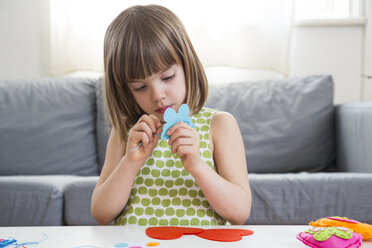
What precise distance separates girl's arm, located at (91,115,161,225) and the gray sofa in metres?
0.65

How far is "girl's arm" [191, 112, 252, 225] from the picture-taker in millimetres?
843

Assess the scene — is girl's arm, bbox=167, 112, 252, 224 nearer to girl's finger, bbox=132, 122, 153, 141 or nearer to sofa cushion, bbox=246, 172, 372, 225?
girl's finger, bbox=132, 122, 153, 141

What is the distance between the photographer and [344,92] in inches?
94.6

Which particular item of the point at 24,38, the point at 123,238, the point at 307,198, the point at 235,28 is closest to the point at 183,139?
the point at 123,238

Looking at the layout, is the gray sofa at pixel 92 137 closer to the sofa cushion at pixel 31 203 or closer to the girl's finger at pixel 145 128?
the sofa cushion at pixel 31 203

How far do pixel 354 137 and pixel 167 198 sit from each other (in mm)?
1101

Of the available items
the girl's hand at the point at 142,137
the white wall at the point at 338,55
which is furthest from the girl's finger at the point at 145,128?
the white wall at the point at 338,55

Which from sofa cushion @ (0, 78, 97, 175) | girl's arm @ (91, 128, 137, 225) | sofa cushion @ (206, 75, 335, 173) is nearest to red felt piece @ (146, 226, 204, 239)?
girl's arm @ (91, 128, 137, 225)

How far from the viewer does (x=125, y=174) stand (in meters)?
0.89

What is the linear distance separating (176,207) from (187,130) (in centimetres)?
25

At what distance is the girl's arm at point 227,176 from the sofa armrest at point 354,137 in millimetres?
882

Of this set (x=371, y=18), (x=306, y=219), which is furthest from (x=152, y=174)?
(x=371, y=18)

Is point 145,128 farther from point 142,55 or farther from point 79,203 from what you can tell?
point 79,203

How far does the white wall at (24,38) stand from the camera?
8.21 ft
